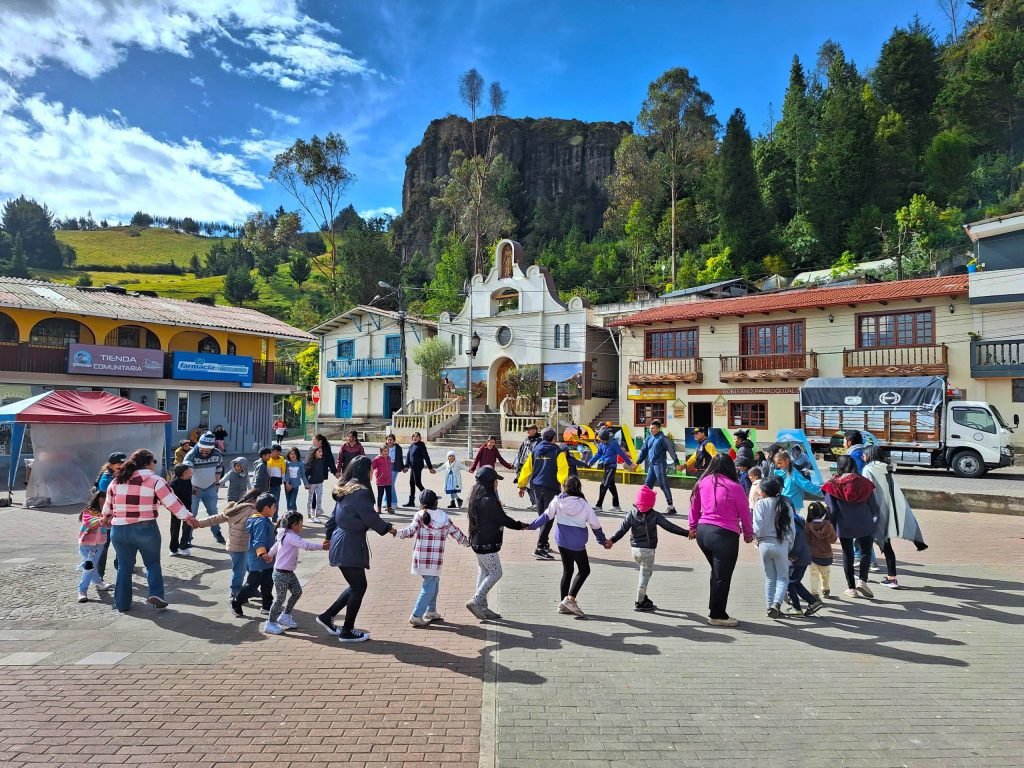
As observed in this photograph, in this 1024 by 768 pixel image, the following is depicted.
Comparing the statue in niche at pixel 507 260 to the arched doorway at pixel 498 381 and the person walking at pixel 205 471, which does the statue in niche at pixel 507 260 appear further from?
the person walking at pixel 205 471

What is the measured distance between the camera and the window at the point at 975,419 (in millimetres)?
18859

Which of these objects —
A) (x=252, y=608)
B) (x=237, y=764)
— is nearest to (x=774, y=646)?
(x=237, y=764)

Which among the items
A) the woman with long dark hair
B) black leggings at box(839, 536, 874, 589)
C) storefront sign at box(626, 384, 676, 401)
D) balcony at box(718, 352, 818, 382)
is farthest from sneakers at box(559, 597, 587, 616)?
storefront sign at box(626, 384, 676, 401)

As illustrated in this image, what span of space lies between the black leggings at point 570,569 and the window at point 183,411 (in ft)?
78.7

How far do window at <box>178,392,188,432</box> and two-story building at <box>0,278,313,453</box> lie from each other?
0.04 metres

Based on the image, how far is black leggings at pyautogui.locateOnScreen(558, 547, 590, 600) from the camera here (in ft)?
21.4

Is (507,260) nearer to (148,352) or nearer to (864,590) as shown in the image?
(148,352)

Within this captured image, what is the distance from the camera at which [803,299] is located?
26047 millimetres

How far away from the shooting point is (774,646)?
5.68m

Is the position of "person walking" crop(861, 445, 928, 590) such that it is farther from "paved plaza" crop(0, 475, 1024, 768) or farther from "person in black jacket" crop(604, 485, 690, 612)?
"person in black jacket" crop(604, 485, 690, 612)

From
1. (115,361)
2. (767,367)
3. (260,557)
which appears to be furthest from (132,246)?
(260,557)

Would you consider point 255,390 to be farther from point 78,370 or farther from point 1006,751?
point 1006,751

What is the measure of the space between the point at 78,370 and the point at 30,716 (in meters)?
22.1

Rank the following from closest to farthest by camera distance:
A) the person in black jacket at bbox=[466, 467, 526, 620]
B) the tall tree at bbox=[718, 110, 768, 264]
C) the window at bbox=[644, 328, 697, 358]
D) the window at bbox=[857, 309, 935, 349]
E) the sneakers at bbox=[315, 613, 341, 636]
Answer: the sneakers at bbox=[315, 613, 341, 636] → the person in black jacket at bbox=[466, 467, 526, 620] → the window at bbox=[857, 309, 935, 349] → the window at bbox=[644, 328, 697, 358] → the tall tree at bbox=[718, 110, 768, 264]
